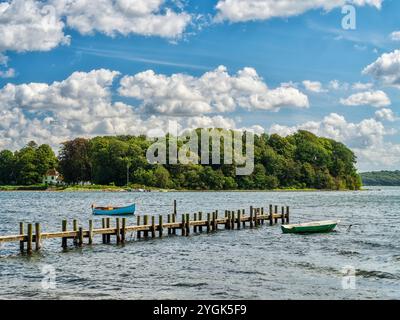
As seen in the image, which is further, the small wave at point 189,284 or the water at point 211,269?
the small wave at point 189,284

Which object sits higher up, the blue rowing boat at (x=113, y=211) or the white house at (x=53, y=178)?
the white house at (x=53, y=178)

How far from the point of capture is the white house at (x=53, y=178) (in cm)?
18750

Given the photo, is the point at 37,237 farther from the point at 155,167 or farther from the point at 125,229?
the point at 155,167

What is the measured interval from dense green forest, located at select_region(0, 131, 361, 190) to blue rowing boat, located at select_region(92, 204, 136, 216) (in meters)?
93.6

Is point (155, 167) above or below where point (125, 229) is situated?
above

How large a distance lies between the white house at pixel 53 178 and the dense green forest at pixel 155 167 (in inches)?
68.6

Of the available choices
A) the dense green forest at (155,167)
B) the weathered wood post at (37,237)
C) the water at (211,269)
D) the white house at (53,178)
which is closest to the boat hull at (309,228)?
the water at (211,269)

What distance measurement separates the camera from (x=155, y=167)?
557 ft

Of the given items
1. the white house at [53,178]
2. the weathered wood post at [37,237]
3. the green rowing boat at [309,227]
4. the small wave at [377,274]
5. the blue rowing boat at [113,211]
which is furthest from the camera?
the white house at [53,178]

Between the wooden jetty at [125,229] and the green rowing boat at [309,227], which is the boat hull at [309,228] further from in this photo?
the wooden jetty at [125,229]

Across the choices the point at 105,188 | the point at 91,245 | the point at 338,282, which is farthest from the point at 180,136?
the point at 338,282

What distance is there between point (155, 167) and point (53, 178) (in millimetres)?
44794

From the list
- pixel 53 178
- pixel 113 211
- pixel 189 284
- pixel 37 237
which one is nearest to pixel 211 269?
pixel 189 284

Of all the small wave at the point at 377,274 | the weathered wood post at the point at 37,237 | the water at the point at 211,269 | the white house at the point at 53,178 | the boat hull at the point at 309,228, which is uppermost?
the white house at the point at 53,178
